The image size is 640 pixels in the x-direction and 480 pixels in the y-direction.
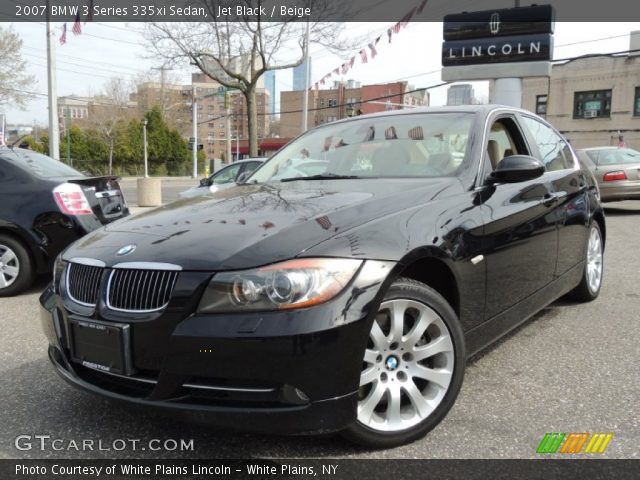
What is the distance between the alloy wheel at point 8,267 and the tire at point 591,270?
17.2ft

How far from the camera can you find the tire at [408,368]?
2354mm

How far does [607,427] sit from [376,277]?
139 cm

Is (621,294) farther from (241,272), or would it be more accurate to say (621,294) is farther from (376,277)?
(241,272)

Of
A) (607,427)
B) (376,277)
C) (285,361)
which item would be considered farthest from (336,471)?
(607,427)

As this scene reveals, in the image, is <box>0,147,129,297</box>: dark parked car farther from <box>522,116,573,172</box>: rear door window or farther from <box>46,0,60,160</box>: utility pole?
<box>46,0,60,160</box>: utility pole

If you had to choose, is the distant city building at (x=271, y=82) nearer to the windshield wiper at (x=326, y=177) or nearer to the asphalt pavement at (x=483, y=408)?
the windshield wiper at (x=326, y=177)

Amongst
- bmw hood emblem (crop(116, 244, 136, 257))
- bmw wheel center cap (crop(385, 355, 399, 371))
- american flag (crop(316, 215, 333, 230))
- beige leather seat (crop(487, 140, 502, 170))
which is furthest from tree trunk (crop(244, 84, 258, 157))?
bmw wheel center cap (crop(385, 355, 399, 371))

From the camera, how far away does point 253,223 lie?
8.21ft

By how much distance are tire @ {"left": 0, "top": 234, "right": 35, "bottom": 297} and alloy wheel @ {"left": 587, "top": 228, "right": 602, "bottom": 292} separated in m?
5.26

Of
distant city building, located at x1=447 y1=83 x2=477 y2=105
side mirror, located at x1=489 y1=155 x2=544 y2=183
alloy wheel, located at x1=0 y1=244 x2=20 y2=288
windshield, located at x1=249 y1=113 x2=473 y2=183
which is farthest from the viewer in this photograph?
distant city building, located at x1=447 y1=83 x2=477 y2=105

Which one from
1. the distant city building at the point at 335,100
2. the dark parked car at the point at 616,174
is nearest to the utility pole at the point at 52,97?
the dark parked car at the point at 616,174

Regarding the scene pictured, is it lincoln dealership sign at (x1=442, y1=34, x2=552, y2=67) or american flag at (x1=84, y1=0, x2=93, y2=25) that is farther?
lincoln dealership sign at (x1=442, y1=34, x2=552, y2=67)

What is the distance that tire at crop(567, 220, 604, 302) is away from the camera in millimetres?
4723

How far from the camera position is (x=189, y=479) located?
7.46 ft
